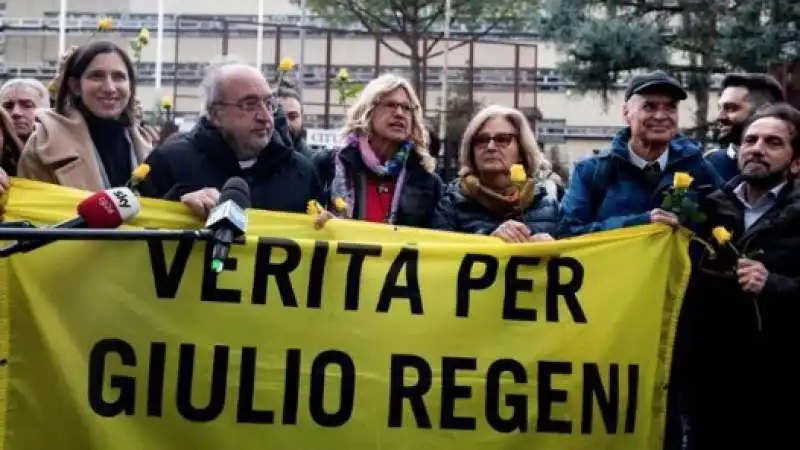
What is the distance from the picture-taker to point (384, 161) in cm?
533

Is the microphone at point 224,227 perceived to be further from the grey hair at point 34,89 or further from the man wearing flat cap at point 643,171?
the grey hair at point 34,89

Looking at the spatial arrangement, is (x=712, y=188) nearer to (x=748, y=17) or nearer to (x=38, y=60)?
(x=748, y=17)

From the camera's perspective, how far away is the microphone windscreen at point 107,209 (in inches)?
128

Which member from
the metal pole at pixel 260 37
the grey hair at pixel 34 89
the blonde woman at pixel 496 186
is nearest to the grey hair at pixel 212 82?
the blonde woman at pixel 496 186

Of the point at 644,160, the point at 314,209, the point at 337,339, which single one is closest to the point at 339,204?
the point at 314,209

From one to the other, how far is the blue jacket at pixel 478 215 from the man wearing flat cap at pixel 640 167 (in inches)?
4.2

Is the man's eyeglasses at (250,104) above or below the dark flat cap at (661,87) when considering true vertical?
below

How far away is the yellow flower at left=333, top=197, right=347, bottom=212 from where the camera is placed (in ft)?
15.9

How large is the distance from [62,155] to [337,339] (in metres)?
1.40

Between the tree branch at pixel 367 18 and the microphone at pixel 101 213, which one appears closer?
the microphone at pixel 101 213

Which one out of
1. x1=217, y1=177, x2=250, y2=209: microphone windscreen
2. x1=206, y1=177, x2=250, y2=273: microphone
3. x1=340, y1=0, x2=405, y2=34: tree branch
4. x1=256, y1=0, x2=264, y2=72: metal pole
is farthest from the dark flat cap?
x1=256, y1=0, x2=264, y2=72: metal pole

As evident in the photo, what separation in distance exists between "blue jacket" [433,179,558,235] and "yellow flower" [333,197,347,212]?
1.24 feet

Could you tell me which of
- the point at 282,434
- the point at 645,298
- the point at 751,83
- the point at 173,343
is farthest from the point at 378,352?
the point at 751,83

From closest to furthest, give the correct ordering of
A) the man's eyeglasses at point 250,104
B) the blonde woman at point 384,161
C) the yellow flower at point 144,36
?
1. the man's eyeglasses at point 250,104
2. the blonde woman at point 384,161
3. the yellow flower at point 144,36
